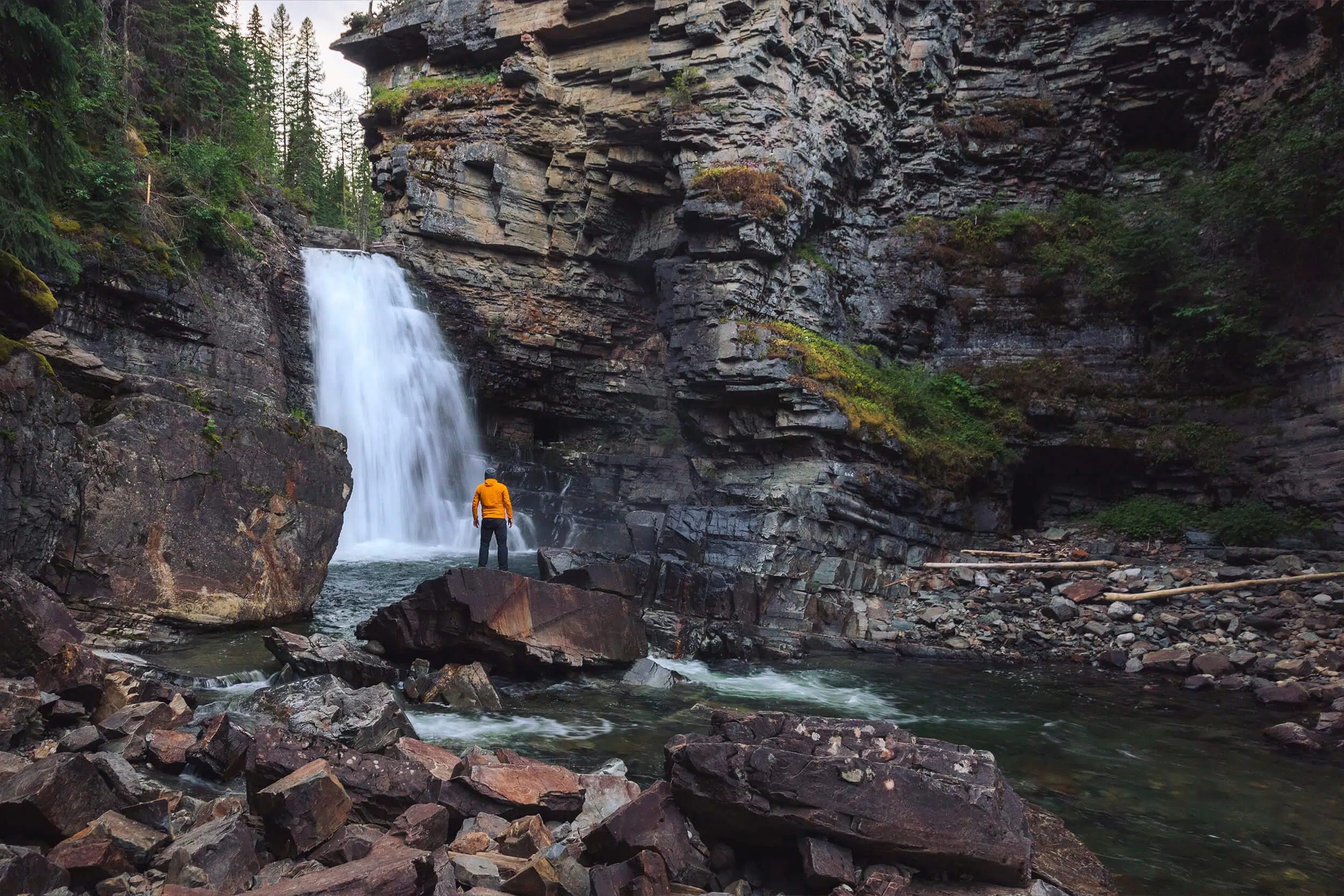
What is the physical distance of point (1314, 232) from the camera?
16.8 meters

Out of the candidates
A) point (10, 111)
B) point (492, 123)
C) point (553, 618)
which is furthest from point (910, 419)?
point (10, 111)

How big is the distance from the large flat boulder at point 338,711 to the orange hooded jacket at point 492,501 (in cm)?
585

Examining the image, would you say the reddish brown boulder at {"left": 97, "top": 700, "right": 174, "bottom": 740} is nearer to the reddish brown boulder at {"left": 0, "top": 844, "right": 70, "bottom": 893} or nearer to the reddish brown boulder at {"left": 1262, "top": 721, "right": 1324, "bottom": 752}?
the reddish brown boulder at {"left": 0, "top": 844, "right": 70, "bottom": 893}

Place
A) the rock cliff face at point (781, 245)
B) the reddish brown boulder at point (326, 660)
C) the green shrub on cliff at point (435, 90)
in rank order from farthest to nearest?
1. the green shrub on cliff at point (435, 90)
2. the rock cliff face at point (781, 245)
3. the reddish brown boulder at point (326, 660)

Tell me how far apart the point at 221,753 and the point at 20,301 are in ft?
20.2

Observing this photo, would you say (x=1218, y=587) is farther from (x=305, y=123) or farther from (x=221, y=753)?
(x=305, y=123)

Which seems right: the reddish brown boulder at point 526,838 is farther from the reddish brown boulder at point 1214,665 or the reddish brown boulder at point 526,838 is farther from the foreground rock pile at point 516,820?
the reddish brown boulder at point 1214,665

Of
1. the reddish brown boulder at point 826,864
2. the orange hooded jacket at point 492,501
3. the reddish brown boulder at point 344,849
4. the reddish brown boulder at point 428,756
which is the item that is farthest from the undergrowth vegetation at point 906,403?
the reddish brown boulder at point 344,849

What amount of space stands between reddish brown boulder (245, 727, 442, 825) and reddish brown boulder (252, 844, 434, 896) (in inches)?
38.2

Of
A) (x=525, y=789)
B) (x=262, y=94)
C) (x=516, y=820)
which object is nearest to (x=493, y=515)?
(x=525, y=789)

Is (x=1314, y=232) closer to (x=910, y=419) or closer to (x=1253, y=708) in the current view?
(x=910, y=419)

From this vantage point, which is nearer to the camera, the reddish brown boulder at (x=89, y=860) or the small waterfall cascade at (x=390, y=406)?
the reddish brown boulder at (x=89, y=860)

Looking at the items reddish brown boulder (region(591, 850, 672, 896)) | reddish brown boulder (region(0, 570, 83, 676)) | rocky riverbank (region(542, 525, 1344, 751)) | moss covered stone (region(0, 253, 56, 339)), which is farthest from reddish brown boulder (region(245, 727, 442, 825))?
rocky riverbank (region(542, 525, 1344, 751))

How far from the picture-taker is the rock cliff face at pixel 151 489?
870cm
